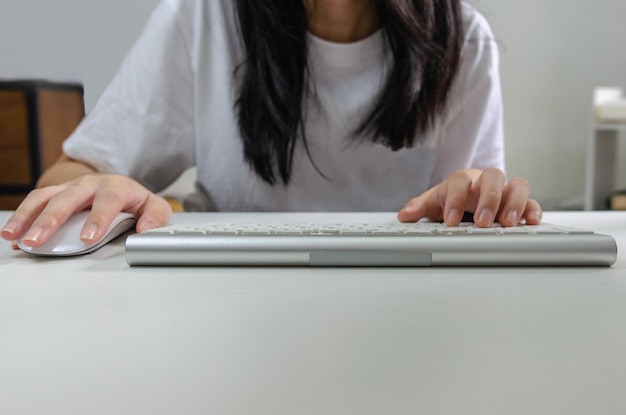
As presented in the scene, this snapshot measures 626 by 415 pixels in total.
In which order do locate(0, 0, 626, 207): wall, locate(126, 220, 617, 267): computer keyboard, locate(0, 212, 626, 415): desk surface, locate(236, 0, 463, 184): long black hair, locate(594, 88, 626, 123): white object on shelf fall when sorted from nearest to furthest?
locate(0, 212, 626, 415): desk surface, locate(126, 220, 617, 267): computer keyboard, locate(236, 0, 463, 184): long black hair, locate(594, 88, 626, 123): white object on shelf, locate(0, 0, 626, 207): wall

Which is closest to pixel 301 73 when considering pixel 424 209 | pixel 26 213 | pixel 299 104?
pixel 299 104

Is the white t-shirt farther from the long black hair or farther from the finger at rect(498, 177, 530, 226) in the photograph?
the finger at rect(498, 177, 530, 226)

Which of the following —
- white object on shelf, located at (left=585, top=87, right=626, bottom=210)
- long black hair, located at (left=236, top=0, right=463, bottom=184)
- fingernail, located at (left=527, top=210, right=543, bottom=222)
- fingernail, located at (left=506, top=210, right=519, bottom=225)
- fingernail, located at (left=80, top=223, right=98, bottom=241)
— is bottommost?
white object on shelf, located at (left=585, top=87, right=626, bottom=210)

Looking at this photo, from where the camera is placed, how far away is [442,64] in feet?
2.19

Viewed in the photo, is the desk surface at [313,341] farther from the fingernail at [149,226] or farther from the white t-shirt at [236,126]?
the white t-shirt at [236,126]

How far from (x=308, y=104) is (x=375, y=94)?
83mm

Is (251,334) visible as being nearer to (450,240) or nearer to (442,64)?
(450,240)

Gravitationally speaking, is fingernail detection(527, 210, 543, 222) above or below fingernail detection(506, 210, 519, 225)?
below

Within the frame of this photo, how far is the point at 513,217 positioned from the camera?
0.37 meters

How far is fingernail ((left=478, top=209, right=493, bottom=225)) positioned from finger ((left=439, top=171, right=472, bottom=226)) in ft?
0.06

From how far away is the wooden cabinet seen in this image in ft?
1.47

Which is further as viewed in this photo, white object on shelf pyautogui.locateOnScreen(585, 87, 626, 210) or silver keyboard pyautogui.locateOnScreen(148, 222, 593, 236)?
white object on shelf pyautogui.locateOnScreen(585, 87, 626, 210)

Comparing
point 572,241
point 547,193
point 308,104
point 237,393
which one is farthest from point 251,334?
point 547,193

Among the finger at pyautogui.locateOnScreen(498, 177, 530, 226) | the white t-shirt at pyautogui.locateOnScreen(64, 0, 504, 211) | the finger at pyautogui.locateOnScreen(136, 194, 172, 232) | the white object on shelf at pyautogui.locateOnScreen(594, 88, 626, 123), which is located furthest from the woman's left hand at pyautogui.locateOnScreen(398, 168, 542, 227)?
the white object on shelf at pyautogui.locateOnScreen(594, 88, 626, 123)
